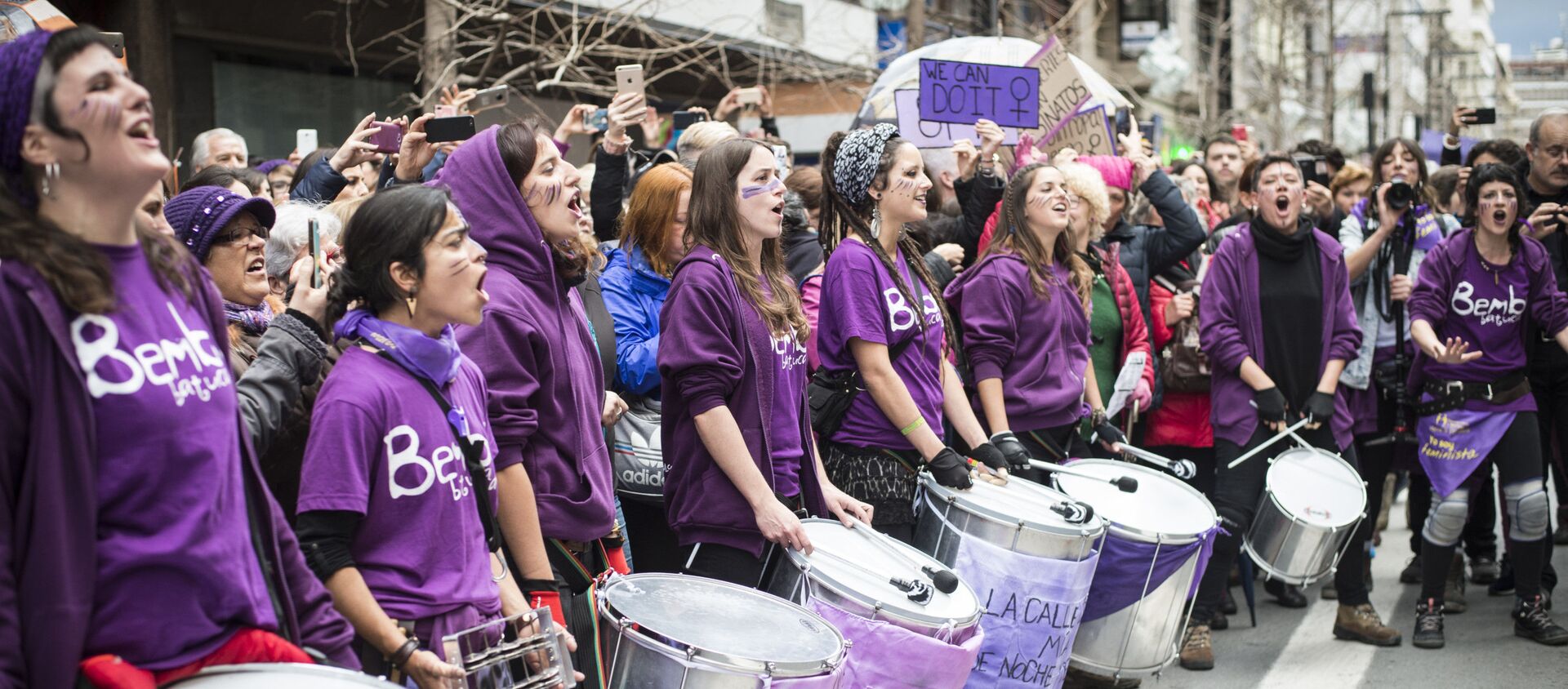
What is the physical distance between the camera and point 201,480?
221 centimetres

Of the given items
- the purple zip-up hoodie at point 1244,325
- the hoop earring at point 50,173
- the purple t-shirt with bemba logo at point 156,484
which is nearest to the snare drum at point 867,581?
the purple t-shirt with bemba logo at point 156,484

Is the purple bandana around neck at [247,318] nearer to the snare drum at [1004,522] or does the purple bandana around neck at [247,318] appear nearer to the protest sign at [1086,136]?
the snare drum at [1004,522]

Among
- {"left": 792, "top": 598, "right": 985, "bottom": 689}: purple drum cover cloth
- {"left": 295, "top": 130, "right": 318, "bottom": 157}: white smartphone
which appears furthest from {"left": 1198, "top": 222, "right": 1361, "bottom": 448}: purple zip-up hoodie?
{"left": 295, "top": 130, "right": 318, "bottom": 157}: white smartphone

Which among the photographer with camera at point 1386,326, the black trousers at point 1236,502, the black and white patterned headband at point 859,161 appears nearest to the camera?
the black and white patterned headband at point 859,161

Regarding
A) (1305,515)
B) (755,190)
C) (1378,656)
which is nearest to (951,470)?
(755,190)

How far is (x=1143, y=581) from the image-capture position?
4.89 metres

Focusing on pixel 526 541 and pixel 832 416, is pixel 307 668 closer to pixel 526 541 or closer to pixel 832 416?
pixel 526 541

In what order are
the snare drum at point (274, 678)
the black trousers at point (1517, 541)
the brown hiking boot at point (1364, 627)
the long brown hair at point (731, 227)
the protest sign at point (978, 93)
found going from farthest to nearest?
1. the protest sign at point (978, 93)
2. the brown hiking boot at point (1364, 627)
3. the black trousers at point (1517, 541)
4. the long brown hair at point (731, 227)
5. the snare drum at point (274, 678)

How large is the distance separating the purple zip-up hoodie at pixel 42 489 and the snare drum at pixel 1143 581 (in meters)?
3.38

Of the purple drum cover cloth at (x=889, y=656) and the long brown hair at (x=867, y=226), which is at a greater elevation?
the long brown hair at (x=867, y=226)

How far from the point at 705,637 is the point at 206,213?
64.4 inches

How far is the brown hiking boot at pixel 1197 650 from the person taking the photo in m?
6.38

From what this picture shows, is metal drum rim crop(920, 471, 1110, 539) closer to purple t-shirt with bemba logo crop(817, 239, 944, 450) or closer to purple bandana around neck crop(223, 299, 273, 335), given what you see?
purple t-shirt with bemba logo crop(817, 239, 944, 450)

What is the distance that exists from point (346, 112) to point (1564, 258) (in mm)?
10317
